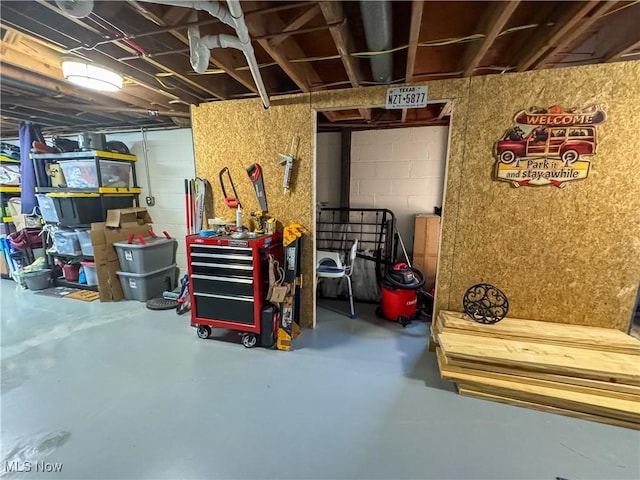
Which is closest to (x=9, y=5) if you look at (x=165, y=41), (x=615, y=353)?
(x=165, y=41)

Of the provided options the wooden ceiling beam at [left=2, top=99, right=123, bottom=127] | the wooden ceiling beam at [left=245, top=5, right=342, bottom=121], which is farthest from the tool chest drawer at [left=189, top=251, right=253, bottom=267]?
the wooden ceiling beam at [left=2, top=99, right=123, bottom=127]

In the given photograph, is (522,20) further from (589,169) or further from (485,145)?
(589,169)

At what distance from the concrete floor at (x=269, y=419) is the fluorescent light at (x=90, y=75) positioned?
2.21 metres

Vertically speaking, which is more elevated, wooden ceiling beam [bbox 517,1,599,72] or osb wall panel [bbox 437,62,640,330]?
wooden ceiling beam [bbox 517,1,599,72]

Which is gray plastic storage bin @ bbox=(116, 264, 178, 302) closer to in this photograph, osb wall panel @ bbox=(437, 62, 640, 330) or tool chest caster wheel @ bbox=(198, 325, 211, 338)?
tool chest caster wheel @ bbox=(198, 325, 211, 338)

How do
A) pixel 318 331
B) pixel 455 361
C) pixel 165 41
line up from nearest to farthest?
pixel 165 41
pixel 455 361
pixel 318 331

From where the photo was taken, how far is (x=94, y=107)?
9.74 ft

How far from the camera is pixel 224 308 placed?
2.51 meters

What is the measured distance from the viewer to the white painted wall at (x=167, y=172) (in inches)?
151

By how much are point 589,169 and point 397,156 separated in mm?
1947

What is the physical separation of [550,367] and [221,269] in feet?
8.37

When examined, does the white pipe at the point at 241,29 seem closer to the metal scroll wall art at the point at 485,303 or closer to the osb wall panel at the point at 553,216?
the osb wall panel at the point at 553,216

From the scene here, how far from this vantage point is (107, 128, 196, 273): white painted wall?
3.85 m

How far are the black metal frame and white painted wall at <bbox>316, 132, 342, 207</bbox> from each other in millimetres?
212
